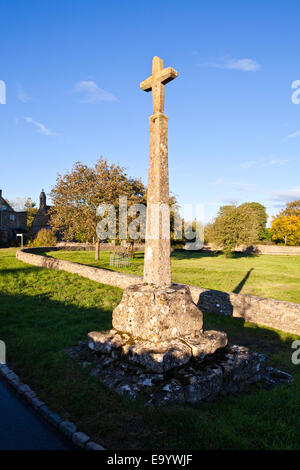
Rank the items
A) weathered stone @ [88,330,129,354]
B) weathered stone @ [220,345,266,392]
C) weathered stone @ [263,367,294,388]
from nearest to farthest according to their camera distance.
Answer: weathered stone @ [220,345,266,392] → weathered stone @ [263,367,294,388] → weathered stone @ [88,330,129,354]

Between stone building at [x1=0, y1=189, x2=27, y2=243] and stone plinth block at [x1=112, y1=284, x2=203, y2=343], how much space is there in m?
46.2

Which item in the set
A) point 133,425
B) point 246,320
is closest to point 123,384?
point 133,425

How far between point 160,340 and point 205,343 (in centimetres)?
97

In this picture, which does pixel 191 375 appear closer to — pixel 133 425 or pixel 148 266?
pixel 133 425

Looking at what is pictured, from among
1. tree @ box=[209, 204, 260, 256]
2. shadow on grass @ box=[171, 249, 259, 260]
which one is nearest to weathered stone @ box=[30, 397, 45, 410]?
shadow on grass @ box=[171, 249, 259, 260]

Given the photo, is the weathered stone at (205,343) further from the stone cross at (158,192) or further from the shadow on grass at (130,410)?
the stone cross at (158,192)

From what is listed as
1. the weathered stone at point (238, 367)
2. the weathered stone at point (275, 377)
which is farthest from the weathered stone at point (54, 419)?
the weathered stone at point (275, 377)

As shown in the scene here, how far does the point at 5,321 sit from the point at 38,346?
2.72 metres

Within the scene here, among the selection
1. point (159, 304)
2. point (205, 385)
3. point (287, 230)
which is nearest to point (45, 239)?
point (159, 304)

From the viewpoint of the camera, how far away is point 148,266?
670cm

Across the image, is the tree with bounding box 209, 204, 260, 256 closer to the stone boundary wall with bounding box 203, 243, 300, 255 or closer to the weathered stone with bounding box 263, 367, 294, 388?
the stone boundary wall with bounding box 203, 243, 300, 255

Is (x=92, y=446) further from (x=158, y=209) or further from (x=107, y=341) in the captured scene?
(x=158, y=209)

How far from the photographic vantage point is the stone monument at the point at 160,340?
526 centimetres

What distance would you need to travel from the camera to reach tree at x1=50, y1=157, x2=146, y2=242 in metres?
25.3
